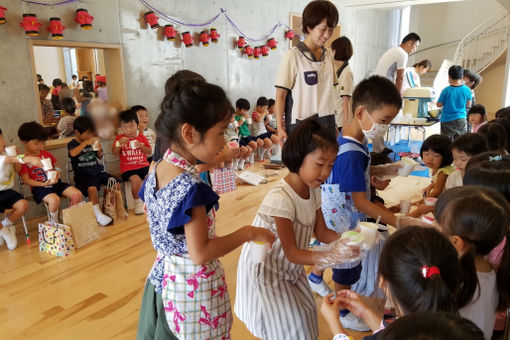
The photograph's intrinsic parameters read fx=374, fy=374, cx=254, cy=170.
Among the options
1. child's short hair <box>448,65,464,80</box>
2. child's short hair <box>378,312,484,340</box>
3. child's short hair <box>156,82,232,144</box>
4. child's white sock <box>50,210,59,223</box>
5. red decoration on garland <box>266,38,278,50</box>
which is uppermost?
red decoration on garland <box>266,38,278,50</box>

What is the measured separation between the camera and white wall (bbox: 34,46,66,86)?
9.26m

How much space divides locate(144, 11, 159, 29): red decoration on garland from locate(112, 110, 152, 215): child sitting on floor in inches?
49.2

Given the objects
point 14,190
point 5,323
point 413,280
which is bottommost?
point 5,323

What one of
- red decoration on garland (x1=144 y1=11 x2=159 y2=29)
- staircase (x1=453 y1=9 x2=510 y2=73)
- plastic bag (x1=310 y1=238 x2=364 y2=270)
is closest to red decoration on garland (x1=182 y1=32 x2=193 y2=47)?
red decoration on garland (x1=144 y1=11 x2=159 y2=29)

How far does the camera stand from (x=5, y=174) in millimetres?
3158

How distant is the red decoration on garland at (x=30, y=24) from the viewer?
343cm

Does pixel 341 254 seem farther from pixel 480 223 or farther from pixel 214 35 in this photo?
pixel 214 35

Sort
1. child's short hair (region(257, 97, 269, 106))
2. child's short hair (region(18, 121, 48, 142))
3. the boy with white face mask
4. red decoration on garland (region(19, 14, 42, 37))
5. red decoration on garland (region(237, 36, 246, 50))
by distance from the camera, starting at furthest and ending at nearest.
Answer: child's short hair (region(257, 97, 269, 106)), red decoration on garland (region(237, 36, 246, 50)), red decoration on garland (region(19, 14, 42, 37)), child's short hair (region(18, 121, 48, 142)), the boy with white face mask

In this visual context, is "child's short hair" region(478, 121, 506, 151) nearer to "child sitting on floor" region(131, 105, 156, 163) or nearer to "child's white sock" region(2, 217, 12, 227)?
"child sitting on floor" region(131, 105, 156, 163)

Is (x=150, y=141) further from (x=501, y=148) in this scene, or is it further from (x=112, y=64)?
(x=501, y=148)

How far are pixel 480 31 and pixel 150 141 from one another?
10.7 m

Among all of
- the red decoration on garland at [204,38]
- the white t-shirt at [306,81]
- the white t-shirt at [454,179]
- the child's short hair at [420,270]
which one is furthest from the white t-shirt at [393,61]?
the child's short hair at [420,270]

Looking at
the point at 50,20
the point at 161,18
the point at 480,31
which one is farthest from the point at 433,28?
the point at 50,20

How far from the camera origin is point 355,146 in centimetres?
182
